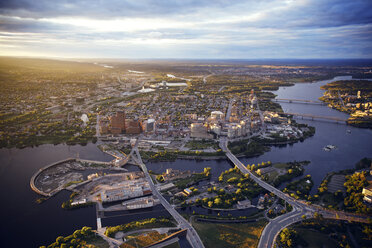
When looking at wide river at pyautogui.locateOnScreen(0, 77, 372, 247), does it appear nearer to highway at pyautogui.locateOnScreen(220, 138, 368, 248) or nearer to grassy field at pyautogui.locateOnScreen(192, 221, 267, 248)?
grassy field at pyautogui.locateOnScreen(192, 221, 267, 248)

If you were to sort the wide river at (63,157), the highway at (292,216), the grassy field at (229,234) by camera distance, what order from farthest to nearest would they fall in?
1. the wide river at (63,157)
2. the highway at (292,216)
3. the grassy field at (229,234)

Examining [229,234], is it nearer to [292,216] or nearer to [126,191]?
[292,216]

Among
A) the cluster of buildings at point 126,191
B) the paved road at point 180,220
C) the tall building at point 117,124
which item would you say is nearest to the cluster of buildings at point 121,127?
the tall building at point 117,124

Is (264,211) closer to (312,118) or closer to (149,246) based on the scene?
(149,246)

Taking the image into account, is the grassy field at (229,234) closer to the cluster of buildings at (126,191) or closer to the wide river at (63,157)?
the wide river at (63,157)

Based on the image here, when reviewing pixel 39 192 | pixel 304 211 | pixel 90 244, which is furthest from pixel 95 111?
pixel 304 211

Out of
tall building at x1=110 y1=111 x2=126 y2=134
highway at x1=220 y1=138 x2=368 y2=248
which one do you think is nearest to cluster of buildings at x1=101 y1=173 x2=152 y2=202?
highway at x1=220 y1=138 x2=368 y2=248
